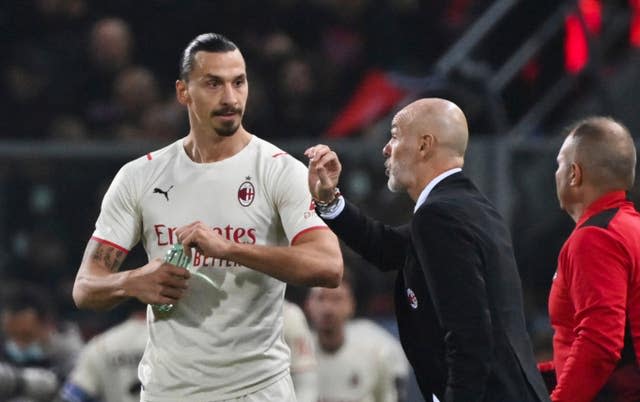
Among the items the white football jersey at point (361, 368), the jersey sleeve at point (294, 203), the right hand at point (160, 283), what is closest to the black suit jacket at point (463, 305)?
the jersey sleeve at point (294, 203)

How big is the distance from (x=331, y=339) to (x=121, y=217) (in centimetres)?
334

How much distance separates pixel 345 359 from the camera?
8.19 m

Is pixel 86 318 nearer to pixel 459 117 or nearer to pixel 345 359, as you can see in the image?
pixel 345 359

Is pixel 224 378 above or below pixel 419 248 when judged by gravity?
below

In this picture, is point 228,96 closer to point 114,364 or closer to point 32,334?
point 114,364

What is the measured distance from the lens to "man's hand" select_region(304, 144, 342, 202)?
15.0 feet

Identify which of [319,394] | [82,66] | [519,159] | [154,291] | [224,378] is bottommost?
[319,394]

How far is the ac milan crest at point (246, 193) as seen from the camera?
4934 millimetres

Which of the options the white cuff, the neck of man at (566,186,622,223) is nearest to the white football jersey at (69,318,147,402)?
the white cuff

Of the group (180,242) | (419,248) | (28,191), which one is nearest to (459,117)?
(419,248)

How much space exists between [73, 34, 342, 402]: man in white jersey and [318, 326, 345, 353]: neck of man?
10.2 feet

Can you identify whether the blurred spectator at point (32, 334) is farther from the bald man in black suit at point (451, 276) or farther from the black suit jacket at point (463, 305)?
the black suit jacket at point (463, 305)

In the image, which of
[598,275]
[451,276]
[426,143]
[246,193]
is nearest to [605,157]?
[598,275]

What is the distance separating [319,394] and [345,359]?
269 mm
